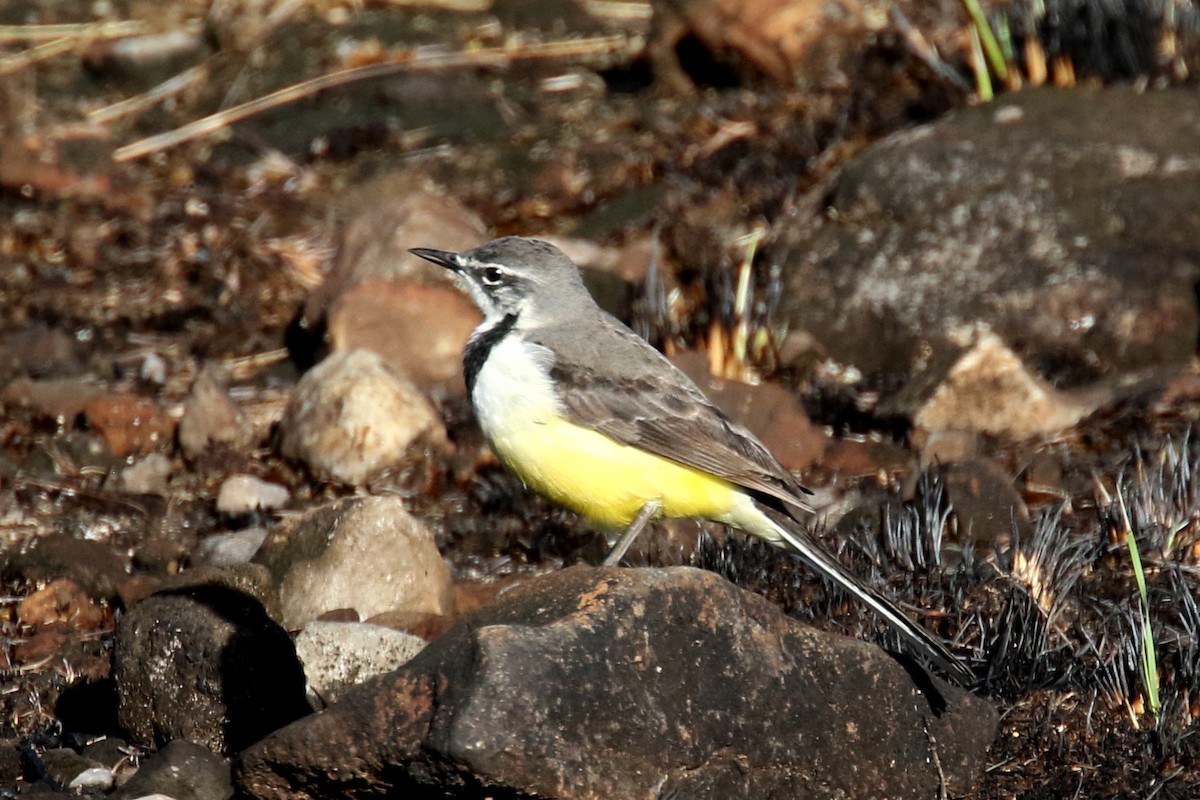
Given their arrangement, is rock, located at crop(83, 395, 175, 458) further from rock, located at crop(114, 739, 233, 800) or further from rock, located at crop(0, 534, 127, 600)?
rock, located at crop(114, 739, 233, 800)

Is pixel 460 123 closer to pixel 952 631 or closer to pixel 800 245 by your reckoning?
pixel 800 245

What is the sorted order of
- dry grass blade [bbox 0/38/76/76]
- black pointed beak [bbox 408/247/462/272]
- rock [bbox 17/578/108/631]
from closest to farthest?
1. rock [bbox 17/578/108/631]
2. black pointed beak [bbox 408/247/462/272]
3. dry grass blade [bbox 0/38/76/76]

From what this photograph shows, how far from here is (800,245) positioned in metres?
10.1

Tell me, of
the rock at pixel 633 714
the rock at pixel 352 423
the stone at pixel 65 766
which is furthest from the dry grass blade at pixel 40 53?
the rock at pixel 633 714

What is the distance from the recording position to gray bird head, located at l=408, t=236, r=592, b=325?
7.09 metres

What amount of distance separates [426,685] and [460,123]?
827 centimetres

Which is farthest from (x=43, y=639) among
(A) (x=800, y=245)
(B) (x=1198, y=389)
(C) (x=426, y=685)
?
(B) (x=1198, y=389)

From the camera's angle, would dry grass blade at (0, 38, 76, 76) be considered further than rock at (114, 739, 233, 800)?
Yes

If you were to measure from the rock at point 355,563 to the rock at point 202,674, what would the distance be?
795mm

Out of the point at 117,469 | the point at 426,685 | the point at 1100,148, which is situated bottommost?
the point at 117,469

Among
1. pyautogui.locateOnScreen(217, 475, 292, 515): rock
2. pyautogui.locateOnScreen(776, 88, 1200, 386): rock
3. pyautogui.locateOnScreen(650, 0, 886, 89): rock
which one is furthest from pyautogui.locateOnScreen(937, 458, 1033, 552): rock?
pyautogui.locateOnScreen(650, 0, 886, 89): rock

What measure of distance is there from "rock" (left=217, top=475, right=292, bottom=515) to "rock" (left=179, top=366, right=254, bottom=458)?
0.42 metres

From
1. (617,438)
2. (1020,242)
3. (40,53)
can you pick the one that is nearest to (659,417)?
(617,438)

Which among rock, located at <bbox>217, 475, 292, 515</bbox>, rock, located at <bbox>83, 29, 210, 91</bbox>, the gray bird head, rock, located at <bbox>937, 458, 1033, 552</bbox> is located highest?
the gray bird head
